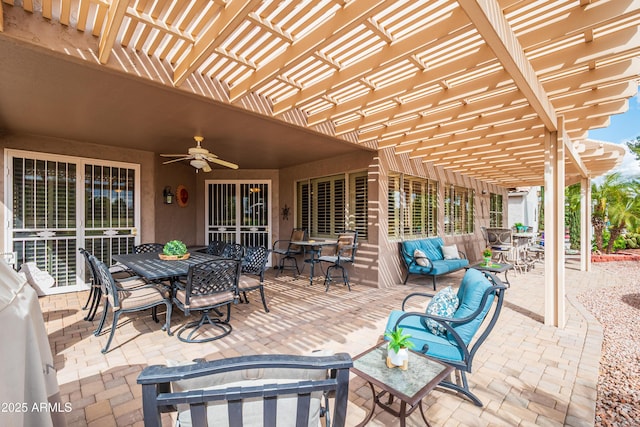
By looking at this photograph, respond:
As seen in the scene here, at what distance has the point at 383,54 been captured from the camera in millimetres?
2480

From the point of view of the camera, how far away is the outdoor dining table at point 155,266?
3000mm

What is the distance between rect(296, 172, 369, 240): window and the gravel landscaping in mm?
3699

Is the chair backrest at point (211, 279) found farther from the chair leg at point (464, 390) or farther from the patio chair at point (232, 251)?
the chair leg at point (464, 390)

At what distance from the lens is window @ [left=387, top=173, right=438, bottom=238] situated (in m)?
5.98

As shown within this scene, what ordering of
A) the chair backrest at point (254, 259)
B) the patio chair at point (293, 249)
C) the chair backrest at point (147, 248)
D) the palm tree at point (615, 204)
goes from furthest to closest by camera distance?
the palm tree at point (615, 204)
the patio chair at point (293, 249)
the chair backrest at point (147, 248)
the chair backrest at point (254, 259)

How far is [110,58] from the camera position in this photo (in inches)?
97.3

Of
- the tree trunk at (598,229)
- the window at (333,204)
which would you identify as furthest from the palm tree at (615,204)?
the window at (333,204)

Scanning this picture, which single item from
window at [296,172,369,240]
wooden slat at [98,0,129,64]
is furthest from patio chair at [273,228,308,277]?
wooden slat at [98,0,129,64]

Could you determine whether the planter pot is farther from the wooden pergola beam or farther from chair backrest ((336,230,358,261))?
chair backrest ((336,230,358,261))

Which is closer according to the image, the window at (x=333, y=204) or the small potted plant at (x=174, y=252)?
the small potted plant at (x=174, y=252)

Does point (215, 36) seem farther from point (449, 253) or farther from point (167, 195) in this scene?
point (449, 253)

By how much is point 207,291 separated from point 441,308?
2.38m

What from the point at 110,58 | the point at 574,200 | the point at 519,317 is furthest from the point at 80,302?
the point at 574,200

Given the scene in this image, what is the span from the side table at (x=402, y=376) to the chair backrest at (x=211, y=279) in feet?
6.10
